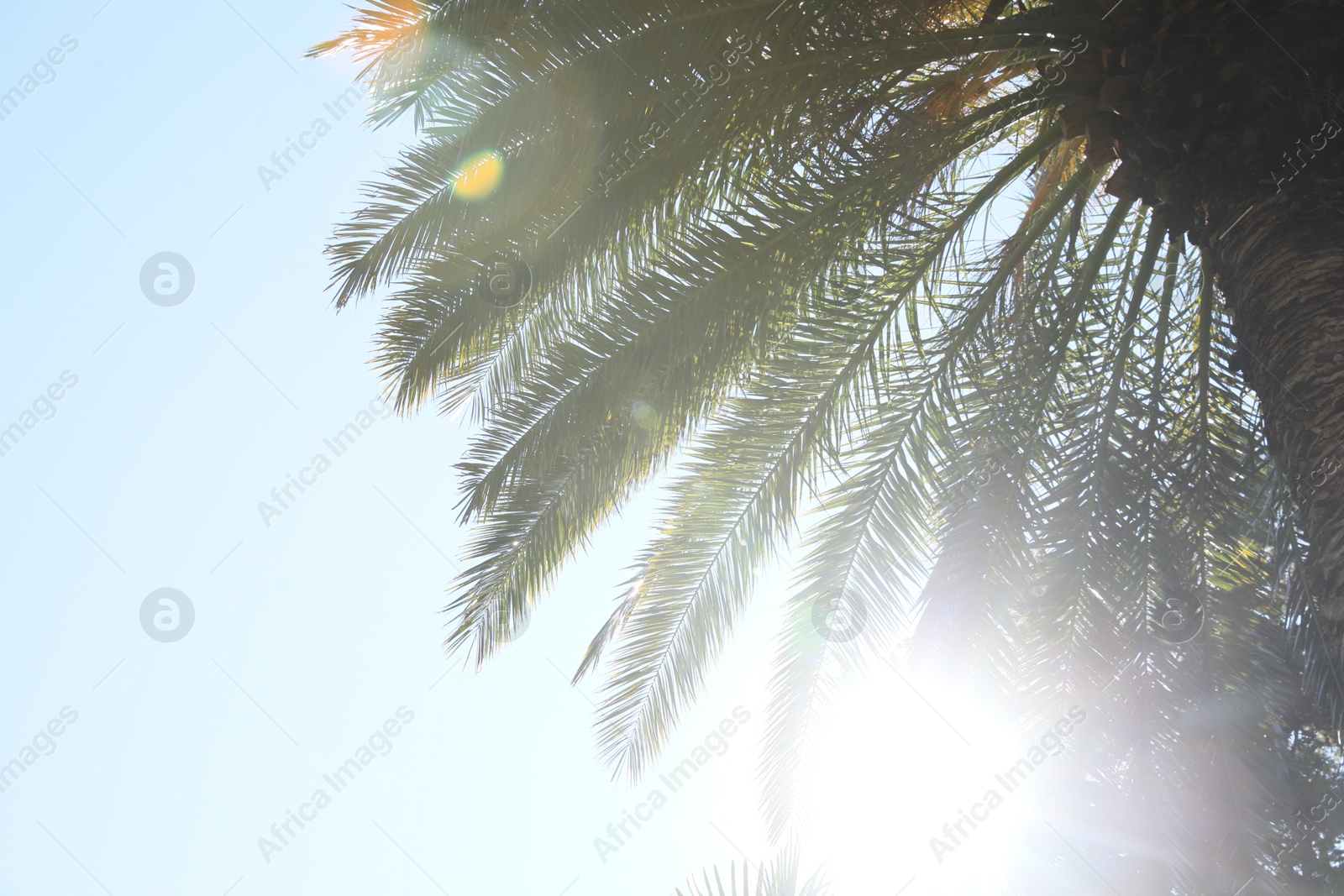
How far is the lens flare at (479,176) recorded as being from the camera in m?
4.84

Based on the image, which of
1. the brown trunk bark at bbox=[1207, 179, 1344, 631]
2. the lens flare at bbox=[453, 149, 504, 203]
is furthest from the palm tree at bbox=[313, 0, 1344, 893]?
the brown trunk bark at bbox=[1207, 179, 1344, 631]

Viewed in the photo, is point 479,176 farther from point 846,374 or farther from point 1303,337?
point 1303,337

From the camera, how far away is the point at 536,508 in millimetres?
5508

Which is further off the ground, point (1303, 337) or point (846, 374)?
point (1303, 337)

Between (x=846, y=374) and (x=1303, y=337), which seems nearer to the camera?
(x=1303, y=337)

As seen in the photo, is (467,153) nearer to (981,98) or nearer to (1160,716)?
(981,98)

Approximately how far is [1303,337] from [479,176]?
4031 mm

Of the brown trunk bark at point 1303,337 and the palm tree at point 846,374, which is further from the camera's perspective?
the palm tree at point 846,374

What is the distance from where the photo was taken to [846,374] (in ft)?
16.6

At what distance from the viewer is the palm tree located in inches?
180

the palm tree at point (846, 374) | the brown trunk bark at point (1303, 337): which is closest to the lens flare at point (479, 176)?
the palm tree at point (846, 374)

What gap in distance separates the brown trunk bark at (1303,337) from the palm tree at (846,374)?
21.4 inches

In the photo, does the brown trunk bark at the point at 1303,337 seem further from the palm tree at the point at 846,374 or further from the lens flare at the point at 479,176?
the lens flare at the point at 479,176

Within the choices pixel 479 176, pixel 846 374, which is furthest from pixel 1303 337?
pixel 479 176
